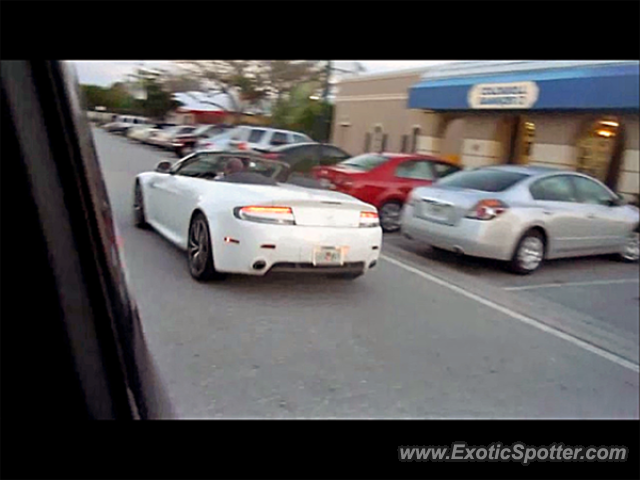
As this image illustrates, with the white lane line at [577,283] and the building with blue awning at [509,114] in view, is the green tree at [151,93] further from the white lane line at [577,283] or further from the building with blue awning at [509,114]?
the white lane line at [577,283]

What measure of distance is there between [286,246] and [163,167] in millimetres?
787

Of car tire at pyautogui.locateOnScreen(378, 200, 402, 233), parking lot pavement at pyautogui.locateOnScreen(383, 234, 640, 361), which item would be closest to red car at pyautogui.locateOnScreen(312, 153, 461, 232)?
car tire at pyautogui.locateOnScreen(378, 200, 402, 233)

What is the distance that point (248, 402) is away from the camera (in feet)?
7.77

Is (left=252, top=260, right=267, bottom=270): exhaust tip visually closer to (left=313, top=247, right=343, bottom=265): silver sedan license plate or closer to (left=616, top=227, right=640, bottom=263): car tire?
(left=313, top=247, right=343, bottom=265): silver sedan license plate

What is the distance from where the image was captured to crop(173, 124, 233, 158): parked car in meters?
1.76

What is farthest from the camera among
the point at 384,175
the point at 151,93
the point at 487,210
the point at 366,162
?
the point at 487,210

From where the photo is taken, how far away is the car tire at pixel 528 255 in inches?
112

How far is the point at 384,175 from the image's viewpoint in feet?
7.33

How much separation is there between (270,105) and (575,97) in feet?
3.11

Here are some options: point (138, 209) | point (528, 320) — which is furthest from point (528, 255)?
point (138, 209)

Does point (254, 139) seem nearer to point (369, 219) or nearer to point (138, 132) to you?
point (138, 132)
